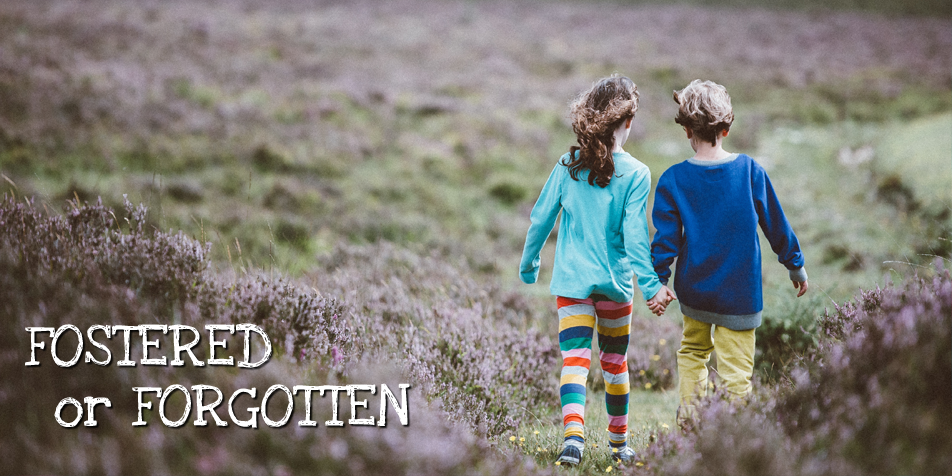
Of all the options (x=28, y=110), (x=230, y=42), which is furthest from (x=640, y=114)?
(x=28, y=110)

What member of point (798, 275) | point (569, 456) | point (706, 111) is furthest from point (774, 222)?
point (569, 456)

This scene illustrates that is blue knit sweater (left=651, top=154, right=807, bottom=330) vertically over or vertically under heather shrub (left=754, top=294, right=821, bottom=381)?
over

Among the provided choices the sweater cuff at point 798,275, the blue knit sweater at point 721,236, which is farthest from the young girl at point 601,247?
the sweater cuff at point 798,275

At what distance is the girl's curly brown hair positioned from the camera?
2.91 meters

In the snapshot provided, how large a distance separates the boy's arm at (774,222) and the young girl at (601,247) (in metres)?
0.53

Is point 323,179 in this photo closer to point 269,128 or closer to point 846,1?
point 269,128

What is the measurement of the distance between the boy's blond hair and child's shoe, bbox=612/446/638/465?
63.6 inches

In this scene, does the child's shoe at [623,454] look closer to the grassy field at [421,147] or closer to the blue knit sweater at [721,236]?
the grassy field at [421,147]

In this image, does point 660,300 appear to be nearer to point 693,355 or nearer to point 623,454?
point 693,355

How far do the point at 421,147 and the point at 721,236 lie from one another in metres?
8.81

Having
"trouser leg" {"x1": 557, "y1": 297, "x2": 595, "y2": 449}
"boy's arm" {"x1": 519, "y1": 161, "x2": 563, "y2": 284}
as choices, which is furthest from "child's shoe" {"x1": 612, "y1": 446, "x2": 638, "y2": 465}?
"boy's arm" {"x1": 519, "y1": 161, "x2": 563, "y2": 284}

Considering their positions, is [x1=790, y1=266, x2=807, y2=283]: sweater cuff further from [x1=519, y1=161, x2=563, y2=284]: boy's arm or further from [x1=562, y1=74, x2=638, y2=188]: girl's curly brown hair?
[x1=519, y1=161, x2=563, y2=284]: boy's arm

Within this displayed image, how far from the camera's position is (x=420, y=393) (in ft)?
9.23

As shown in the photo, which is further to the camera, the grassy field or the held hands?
the grassy field
